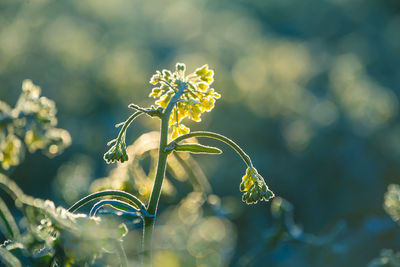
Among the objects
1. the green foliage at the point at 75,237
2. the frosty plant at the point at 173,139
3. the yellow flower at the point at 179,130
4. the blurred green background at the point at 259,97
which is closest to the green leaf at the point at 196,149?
the frosty plant at the point at 173,139

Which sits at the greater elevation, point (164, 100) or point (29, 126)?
point (164, 100)

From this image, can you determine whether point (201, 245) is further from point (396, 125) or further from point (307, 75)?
point (307, 75)

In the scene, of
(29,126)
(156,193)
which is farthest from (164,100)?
(29,126)

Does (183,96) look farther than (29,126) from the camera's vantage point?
No

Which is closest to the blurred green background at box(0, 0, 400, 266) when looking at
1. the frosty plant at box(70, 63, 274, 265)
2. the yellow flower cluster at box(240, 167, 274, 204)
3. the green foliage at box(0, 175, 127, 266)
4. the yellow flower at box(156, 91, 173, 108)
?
the yellow flower cluster at box(240, 167, 274, 204)

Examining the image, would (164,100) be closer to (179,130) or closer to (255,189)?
(179,130)
